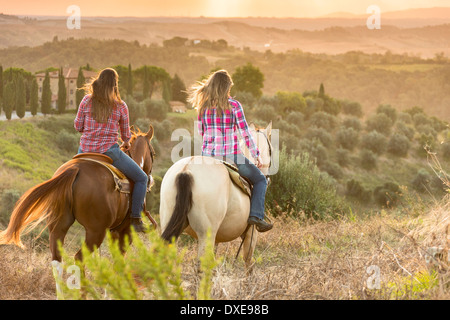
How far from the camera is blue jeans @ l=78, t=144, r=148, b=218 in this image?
729 centimetres

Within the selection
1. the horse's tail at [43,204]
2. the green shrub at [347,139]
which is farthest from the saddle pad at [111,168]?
the green shrub at [347,139]

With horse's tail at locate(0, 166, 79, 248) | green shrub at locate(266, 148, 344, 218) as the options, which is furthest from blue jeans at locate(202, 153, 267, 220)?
green shrub at locate(266, 148, 344, 218)

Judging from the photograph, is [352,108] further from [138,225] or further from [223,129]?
[223,129]

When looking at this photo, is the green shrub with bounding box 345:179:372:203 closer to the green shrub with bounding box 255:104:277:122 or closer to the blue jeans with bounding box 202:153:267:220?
the green shrub with bounding box 255:104:277:122

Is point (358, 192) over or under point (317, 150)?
under

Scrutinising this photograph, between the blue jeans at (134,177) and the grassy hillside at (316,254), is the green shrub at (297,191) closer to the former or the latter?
the grassy hillside at (316,254)

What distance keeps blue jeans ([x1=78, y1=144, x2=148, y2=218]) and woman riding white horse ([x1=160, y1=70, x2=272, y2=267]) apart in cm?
88

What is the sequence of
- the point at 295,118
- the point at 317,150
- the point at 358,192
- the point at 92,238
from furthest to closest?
the point at 295,118 → the point at 317,150 → the point at 358,192 → the point at 92,238

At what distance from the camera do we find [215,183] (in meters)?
6.38

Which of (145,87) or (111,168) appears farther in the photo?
(145,87)

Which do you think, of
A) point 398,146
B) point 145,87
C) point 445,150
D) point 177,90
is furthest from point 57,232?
point 177,90

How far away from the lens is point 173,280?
430cm

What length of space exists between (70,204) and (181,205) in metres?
1.35

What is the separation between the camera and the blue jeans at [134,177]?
7289 mm
